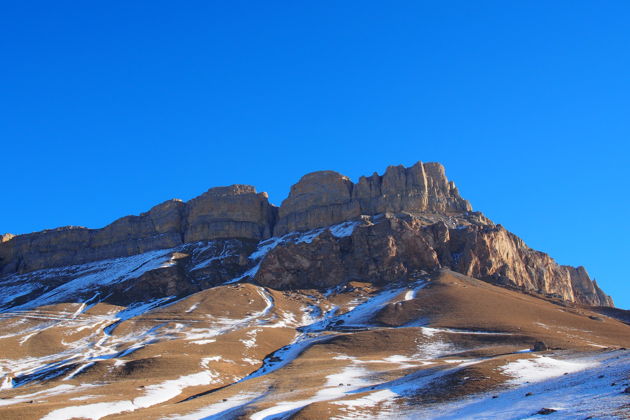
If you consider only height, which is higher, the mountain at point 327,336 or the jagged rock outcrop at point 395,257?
the jagged rock outcrop at point 395,257

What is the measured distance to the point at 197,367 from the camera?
8550 cm

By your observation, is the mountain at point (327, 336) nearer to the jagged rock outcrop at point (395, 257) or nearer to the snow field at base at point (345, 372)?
the snow field at base at point (345, 372)

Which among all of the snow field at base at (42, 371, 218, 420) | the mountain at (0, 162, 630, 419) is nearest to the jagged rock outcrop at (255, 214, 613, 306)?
the mountain at (0, 162, 630, 419)

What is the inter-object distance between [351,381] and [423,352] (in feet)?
103

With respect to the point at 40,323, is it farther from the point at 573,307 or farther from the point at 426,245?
the point at 573,307

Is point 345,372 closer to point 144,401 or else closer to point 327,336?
point 144,401

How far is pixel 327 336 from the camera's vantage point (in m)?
110

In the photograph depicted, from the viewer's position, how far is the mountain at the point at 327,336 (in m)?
51.2

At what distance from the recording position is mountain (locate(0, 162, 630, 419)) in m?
51.2

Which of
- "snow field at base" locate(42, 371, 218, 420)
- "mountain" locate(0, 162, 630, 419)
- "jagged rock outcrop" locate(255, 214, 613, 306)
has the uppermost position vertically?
"jagged rock outcrop" locate(255, 214, 613, 306)

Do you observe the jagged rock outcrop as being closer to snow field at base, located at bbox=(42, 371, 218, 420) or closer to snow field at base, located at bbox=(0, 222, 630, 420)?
snow field at base, located at bbox=(0, 222, 630, 420)

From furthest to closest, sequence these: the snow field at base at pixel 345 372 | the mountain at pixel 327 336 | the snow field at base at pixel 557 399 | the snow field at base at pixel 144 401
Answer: the snow field at base at pixel 144 401
the mountain at pixel 327 336
the snow field at base at pixel 345 372
the snow field at base at pixel 557 399

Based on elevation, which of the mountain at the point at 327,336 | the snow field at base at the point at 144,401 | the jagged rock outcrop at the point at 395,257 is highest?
the jagged rock outcrop at the point at 395,257

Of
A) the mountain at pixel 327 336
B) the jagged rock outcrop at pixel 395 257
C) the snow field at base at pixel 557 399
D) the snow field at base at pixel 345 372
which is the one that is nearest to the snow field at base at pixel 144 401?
the snow field at base at pixel 345 372
